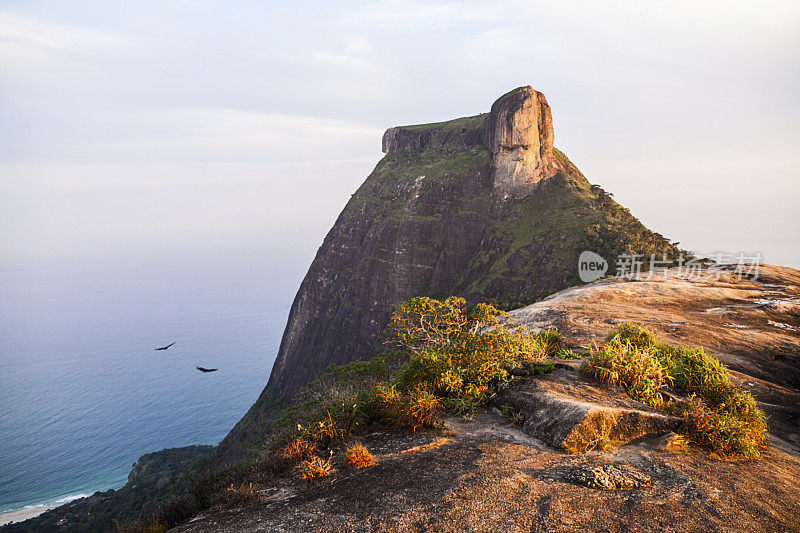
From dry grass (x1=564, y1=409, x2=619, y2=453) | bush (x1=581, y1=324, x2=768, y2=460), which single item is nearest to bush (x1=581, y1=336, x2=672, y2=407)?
bush (x1=581, y1=324, x2=768, y2=460)

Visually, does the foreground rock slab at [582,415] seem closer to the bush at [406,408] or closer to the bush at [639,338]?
the bush at [406,408]

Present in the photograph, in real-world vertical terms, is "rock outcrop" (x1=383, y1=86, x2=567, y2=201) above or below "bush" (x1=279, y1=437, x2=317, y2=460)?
above

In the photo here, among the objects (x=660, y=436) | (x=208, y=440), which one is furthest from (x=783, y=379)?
(x=208, y=440)

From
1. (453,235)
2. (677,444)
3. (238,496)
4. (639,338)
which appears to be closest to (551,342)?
(639,338)

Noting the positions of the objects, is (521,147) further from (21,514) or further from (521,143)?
(21,514)

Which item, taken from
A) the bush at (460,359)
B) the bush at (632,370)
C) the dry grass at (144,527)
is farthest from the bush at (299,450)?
the bush at (632,370)

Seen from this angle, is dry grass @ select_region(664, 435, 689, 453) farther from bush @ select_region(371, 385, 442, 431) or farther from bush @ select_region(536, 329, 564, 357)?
bush @ select_region(536, 329, 564, 357)
